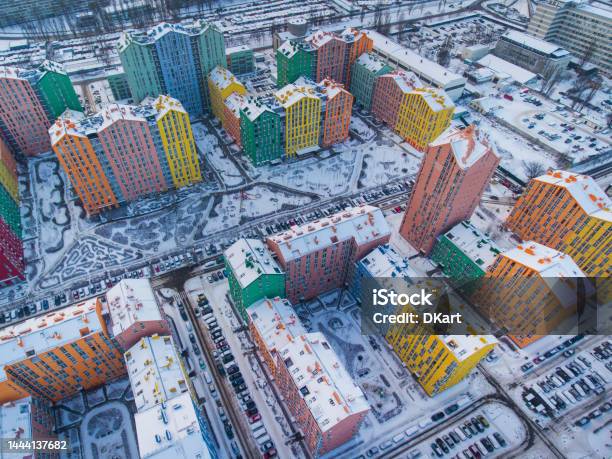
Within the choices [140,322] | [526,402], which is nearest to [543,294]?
[526,402]

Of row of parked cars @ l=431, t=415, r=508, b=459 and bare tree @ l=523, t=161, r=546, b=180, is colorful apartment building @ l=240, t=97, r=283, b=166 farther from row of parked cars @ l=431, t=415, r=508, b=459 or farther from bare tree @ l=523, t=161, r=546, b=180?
row of parked cars @ l=431, t=415, r=508, b=459

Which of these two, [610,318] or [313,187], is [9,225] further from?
[610,318]


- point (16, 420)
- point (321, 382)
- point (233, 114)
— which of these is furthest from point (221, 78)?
point (16, 420)

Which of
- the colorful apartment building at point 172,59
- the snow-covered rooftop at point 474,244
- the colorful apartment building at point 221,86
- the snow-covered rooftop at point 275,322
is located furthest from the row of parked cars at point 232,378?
the colorful apartment building at point 172,59

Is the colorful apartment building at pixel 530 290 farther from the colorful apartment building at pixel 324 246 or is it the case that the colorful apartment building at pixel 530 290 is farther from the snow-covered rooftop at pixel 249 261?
the snow-covered rooftop at pixel 249 261

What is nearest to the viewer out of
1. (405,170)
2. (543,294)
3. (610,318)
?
(543,294)

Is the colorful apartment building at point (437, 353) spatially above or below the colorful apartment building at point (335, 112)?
below

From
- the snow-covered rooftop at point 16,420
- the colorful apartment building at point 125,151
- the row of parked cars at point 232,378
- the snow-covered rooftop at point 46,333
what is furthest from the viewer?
the colorful apartment building at point 125,151
